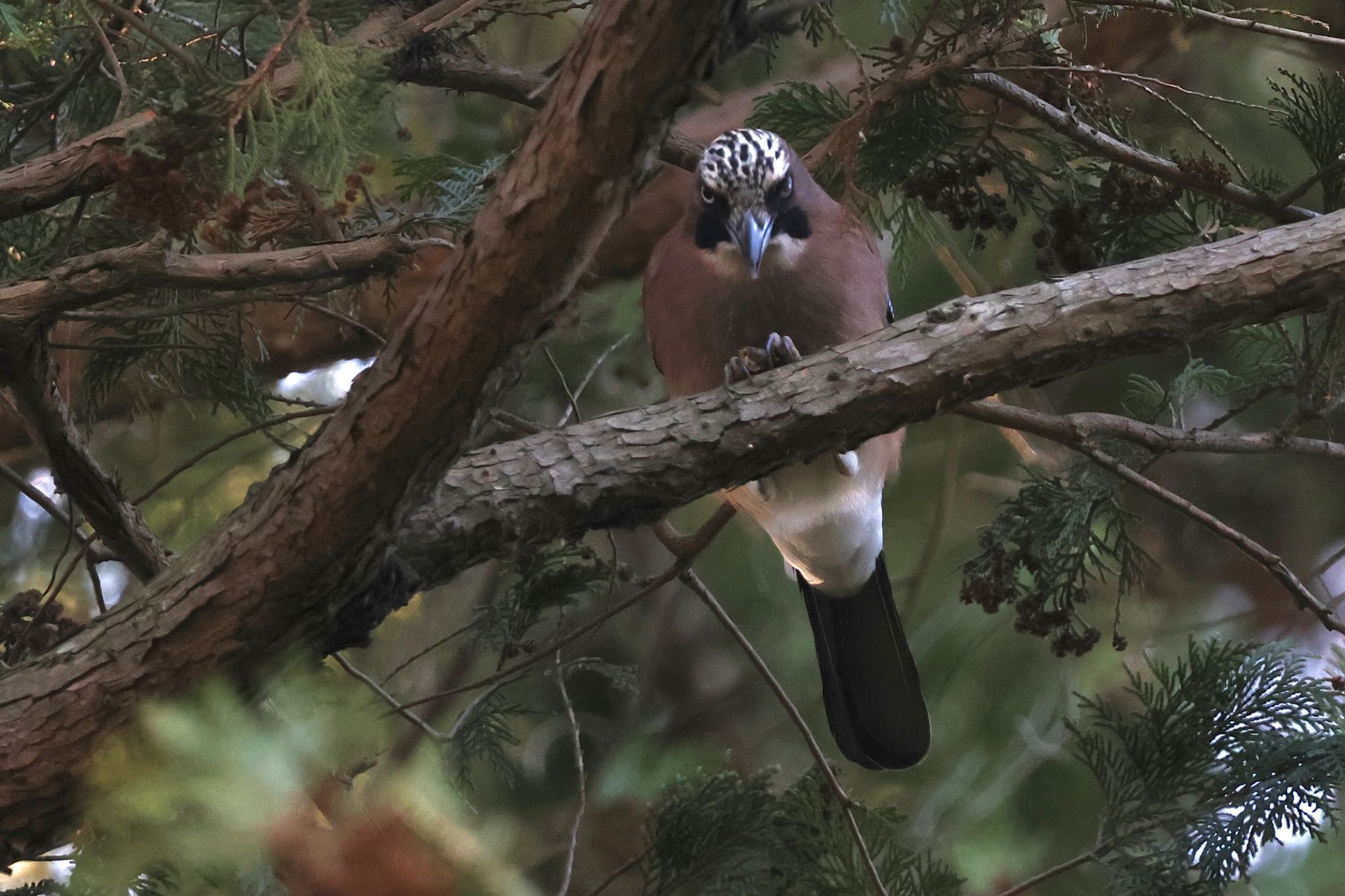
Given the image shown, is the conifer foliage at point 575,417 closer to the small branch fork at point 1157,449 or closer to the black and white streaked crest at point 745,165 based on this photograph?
the small branch fork at point 1157,449

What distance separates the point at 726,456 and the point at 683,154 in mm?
854

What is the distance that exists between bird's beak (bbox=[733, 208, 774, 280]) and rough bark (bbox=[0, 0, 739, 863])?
695 millimetres

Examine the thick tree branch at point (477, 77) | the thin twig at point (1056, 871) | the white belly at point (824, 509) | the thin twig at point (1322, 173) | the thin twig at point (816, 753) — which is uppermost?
the thick tree branch at point (477, 77)

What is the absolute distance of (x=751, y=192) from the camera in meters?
1.82

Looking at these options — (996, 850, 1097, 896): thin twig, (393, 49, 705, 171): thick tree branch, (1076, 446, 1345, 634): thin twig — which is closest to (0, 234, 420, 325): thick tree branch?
(393, 49, 705, 171): thick tree branch

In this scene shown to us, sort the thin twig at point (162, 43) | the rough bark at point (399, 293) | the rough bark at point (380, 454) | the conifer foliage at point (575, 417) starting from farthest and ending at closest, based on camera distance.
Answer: the rough bark at point (399, 293), the thin twig at point (162, 43), the rough bark at point (380, 454), the conifer foliage at point (575, 417)

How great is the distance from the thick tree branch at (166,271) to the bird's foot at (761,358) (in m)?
0.55

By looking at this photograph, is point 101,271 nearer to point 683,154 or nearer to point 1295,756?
point 683,154

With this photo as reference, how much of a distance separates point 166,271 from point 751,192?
83cm

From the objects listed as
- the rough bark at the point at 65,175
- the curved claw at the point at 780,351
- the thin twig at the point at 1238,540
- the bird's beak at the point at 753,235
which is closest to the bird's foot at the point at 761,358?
the curved claw at the point at 780,351

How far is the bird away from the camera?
1.84 m

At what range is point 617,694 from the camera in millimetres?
2879

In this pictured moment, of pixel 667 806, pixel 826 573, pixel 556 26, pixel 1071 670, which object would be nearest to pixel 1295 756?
pixel 826 573

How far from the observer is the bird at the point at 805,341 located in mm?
1843
